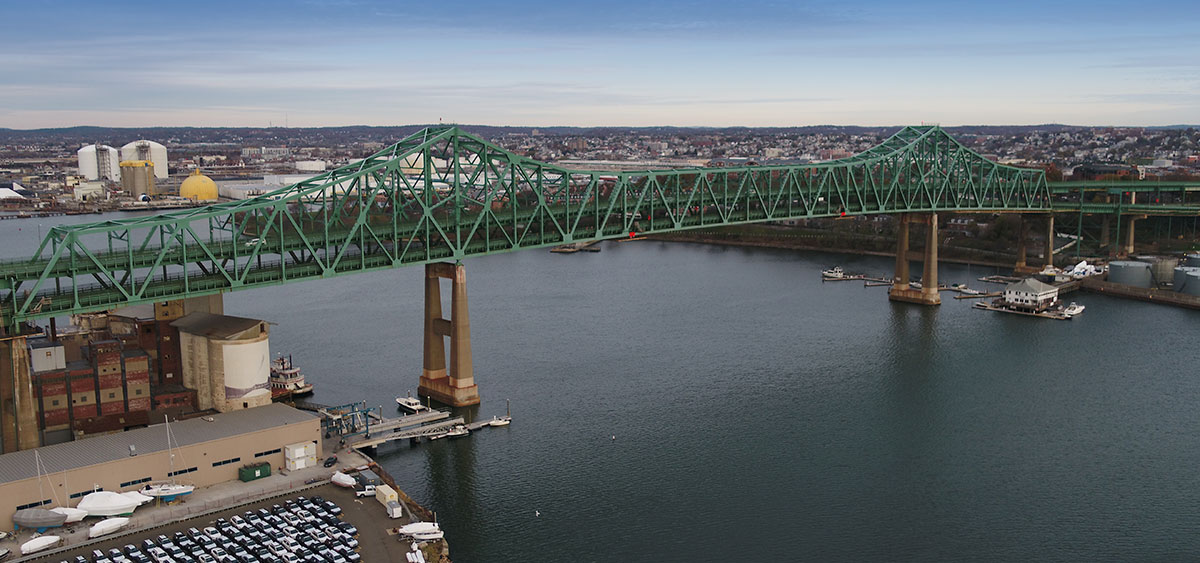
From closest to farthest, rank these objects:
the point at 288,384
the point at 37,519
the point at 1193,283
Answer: the point at 37,519 < the point at 288,384 < the point at 1193,283

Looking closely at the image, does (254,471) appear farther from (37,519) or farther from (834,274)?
(834,274)

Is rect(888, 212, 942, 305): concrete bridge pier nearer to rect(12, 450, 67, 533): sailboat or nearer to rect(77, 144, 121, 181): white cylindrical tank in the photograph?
rect(12, 450, 67, 533): sailboat

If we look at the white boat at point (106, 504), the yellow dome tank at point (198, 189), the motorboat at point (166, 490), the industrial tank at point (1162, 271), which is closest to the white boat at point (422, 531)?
the motorboat at point (166, 490)

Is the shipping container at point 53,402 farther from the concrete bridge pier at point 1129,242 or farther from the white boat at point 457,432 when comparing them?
the concrete bridge pier at point 1129,242

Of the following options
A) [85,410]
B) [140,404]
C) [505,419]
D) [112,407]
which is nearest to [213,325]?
[140,404]

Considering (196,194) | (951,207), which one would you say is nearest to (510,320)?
(951,207)

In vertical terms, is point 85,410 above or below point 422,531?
above
